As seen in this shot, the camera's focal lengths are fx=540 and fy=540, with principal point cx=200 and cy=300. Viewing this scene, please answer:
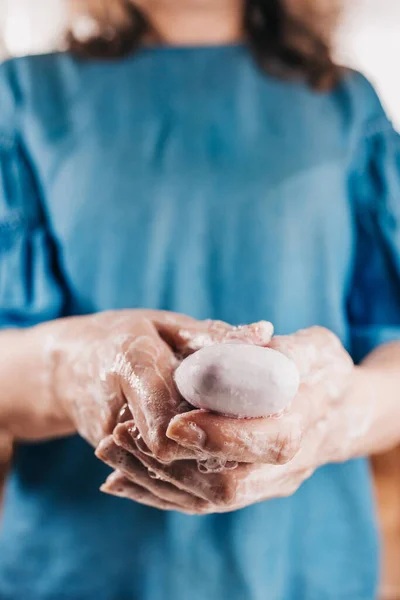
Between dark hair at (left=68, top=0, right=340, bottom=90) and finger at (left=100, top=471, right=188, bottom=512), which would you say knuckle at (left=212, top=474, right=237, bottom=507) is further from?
dark hair at (left=68, top=0, right=340, bottom=90)

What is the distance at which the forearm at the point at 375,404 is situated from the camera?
278 mm

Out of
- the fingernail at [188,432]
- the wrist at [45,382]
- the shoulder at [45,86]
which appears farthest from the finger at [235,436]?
the shoulder at [45,86]

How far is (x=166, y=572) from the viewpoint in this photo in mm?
325

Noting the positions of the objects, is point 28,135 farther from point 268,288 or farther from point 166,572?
point 166,572

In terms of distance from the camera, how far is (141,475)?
0.22 meters

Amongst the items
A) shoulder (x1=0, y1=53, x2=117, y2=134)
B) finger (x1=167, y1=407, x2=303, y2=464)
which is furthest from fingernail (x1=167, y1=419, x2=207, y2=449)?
shoulder (x1=0, y1=53, x2=117, y2=134)

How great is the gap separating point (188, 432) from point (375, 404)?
151 mm

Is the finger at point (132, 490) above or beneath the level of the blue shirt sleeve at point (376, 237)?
beneath

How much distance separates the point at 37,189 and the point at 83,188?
0.03 meters

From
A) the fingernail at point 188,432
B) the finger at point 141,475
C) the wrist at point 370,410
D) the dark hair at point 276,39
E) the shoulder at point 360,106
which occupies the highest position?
the dark hair at point 276,39

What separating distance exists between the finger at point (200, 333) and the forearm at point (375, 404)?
0.26ft

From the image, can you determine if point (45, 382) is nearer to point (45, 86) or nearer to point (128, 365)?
point (128, 365)

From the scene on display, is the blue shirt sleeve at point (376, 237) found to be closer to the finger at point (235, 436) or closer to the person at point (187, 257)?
the person at point (187, 257)

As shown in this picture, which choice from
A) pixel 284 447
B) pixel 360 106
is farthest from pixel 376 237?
pixel 284 447
